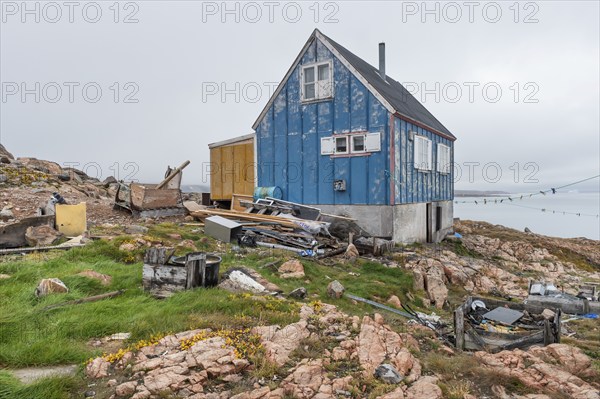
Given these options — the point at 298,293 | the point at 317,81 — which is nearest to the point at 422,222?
the point at 317,81

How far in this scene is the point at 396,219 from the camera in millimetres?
13547

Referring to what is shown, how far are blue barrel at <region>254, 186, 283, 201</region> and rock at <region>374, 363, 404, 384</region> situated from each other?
37.9 ft

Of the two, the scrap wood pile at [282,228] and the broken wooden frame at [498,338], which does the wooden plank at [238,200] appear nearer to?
the scrap wood pile at [282,228]

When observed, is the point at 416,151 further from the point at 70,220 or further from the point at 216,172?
the point at 70,220

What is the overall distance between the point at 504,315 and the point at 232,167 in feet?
44.0

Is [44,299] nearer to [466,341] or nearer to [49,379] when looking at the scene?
[49,379]

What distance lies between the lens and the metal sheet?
22.1ft

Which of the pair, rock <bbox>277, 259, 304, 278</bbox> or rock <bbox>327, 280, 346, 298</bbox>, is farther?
rock <bbox>277, 259, 304, 278</bbox>

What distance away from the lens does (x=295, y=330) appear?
4.94 meters

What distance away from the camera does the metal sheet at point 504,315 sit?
22.1 feet

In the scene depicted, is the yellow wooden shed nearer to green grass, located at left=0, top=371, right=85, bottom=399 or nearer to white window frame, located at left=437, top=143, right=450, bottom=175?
white window frame, located at left=437, top=143, right=450, bottom=175

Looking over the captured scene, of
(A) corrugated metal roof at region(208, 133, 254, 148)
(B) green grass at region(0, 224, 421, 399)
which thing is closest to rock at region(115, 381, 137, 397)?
(B) green grass at region(0, 224, 421, 399)

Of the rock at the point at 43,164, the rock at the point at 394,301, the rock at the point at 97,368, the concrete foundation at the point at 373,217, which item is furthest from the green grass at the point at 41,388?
the rock at the point at 43,164

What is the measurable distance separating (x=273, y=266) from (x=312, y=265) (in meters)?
1.13
